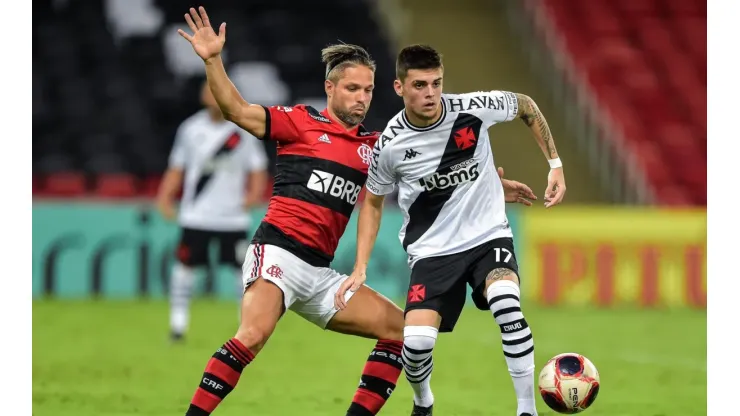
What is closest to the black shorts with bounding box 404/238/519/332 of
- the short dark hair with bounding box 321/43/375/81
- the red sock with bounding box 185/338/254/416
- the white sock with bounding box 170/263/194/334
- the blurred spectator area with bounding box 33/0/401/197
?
the red sock with bounding box 185/338/254/416

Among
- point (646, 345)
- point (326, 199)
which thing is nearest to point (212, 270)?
point (646, 345)

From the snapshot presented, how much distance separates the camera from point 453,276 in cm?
635

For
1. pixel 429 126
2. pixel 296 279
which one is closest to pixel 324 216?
pixel 296 279

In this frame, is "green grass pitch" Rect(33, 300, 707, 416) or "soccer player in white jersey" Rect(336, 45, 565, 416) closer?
"soccer player in white jersey" Rect(336, 45, 565, 416)

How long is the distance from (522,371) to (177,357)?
4.82 metres

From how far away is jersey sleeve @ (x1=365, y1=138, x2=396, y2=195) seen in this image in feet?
20.7

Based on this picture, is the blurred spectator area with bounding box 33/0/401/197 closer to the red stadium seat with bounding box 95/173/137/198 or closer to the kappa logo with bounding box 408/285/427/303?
the red stadium seat with bounding box 95/173/137/198

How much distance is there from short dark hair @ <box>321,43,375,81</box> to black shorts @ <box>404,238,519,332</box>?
1.11 metres

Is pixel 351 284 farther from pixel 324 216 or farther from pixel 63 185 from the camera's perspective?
pixel 63 185

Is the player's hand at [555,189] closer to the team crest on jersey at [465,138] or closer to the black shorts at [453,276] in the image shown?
the black shorts at [453,276]

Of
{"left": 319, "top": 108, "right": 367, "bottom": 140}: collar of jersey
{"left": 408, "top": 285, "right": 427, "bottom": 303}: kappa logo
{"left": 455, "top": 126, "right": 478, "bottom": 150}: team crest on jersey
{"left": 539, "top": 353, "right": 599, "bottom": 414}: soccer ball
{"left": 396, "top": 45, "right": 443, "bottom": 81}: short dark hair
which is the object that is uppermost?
{"left": 396, "top": 45, "right": 443, "bottom": 81}: short dark hair

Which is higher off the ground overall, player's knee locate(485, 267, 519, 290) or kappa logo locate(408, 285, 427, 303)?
player's knee locate(485, 267, 519, 290)

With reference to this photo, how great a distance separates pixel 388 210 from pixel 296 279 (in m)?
9.43

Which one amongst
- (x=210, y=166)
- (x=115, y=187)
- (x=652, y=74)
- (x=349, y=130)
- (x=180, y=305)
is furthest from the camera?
(x=652, y=74)
